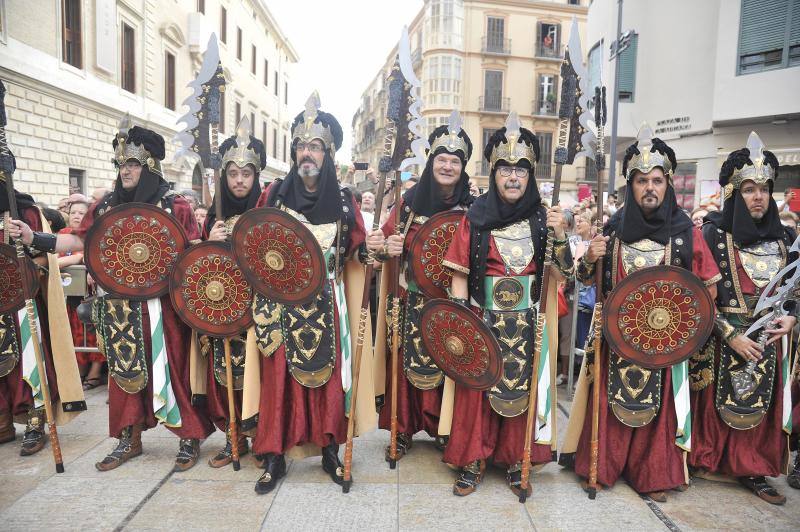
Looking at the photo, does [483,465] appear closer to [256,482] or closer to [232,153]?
[256,482]

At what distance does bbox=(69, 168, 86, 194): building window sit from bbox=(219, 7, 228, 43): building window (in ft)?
44.4

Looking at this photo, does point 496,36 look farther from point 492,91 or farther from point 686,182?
point 686,182

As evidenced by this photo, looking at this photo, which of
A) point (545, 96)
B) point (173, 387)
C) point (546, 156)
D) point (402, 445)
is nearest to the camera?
point (173, 387)

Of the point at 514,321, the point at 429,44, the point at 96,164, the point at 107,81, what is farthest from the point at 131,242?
the point at 429,44

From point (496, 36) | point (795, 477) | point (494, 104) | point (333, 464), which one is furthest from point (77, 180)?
point (496, 36)

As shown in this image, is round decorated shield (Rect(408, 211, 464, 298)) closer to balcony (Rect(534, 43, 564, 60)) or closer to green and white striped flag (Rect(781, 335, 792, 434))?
green and white striped flag (Rect(781, 335, 792, 434))

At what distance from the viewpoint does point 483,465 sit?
3418 millimetres

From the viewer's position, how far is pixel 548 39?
33.0 m

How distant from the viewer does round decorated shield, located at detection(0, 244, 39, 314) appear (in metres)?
3.69

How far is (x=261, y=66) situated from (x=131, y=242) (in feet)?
106

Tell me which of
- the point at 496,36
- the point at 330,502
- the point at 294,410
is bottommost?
the point at 330,502

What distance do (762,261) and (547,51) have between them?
33034mm

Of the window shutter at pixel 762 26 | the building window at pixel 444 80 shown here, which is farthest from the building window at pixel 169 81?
the window shutter at pixel 762 26

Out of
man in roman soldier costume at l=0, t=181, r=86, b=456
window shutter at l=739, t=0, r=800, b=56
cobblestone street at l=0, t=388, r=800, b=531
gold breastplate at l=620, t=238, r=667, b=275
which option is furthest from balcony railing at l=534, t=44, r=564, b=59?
man in roman soldier costume at l=0, t=181, r=86, b=456
